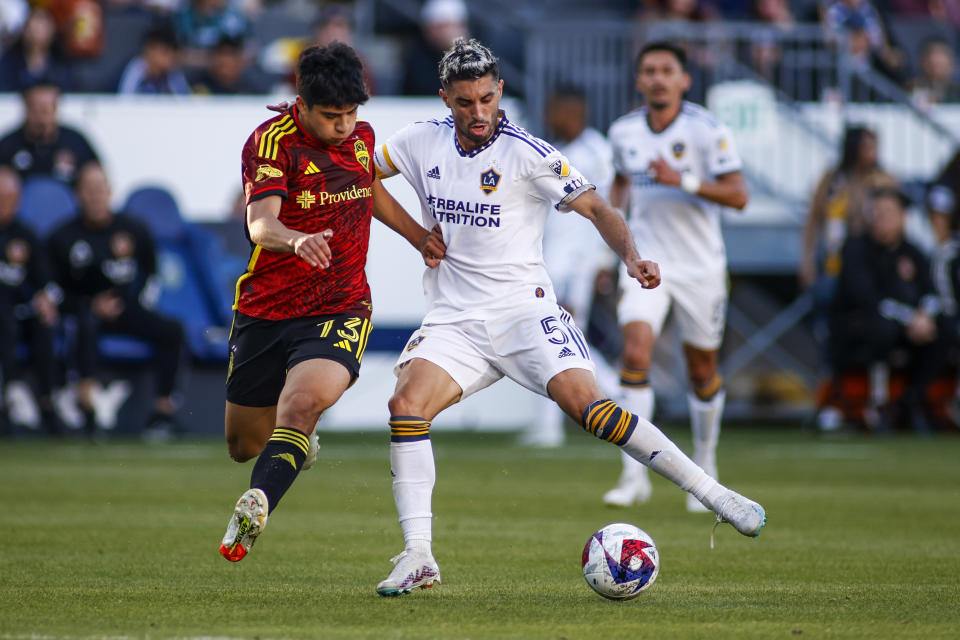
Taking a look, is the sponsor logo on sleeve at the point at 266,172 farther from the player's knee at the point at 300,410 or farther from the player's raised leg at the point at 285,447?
the player's knee at the point at 300,410

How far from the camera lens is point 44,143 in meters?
15.4

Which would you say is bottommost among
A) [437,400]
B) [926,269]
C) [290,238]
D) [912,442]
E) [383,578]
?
[912,442]

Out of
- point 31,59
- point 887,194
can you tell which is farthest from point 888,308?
point 31,59

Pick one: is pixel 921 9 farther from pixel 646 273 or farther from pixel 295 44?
pixel 646 273

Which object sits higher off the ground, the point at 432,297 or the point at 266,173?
the point at 266,173

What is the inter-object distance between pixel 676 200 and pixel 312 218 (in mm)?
3818

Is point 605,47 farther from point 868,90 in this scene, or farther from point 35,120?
point 35,120

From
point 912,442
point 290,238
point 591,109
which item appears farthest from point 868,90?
point 290,238

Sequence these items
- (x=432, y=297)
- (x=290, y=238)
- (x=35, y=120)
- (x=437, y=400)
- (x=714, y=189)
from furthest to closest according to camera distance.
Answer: (x=35, y=120)
(x=714, y=189)
(x=432, y=297)
(x=437, y=400)
(x=290, y=238)

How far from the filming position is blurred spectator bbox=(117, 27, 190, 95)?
52.4 ft

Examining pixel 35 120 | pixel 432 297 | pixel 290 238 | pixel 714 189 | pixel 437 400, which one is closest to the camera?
pixel 290 238

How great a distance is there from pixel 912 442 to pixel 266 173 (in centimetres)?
1071

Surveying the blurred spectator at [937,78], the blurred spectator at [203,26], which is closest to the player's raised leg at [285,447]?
the blurred spectator at [203,26]

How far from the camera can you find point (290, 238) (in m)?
6.06
